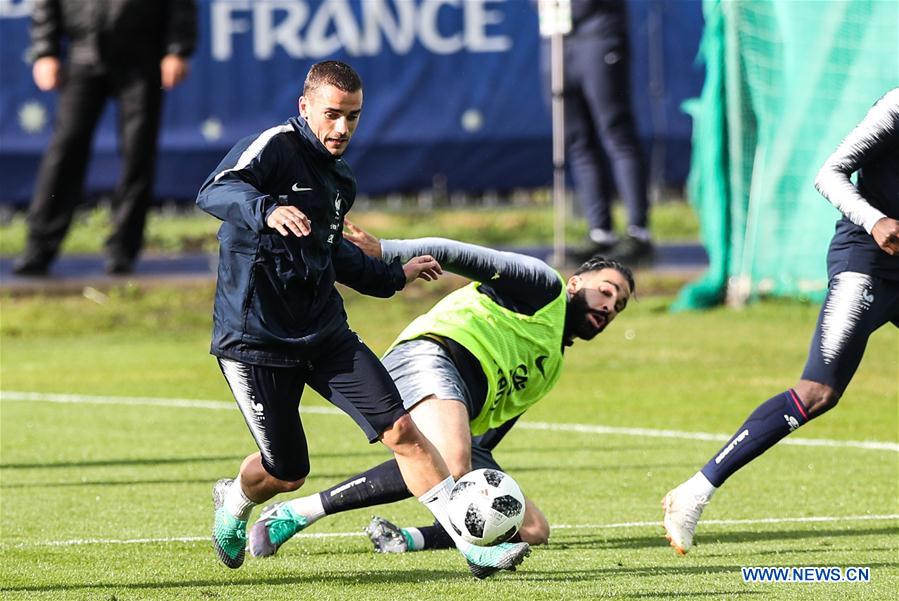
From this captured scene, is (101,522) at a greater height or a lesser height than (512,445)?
greater

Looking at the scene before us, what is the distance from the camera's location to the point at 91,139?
58.4ft

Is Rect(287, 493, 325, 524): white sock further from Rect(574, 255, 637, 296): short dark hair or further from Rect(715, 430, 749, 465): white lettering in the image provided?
Rect(715, 430, 749, 465): white lettering

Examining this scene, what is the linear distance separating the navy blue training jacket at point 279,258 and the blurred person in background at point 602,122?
38.6 feet

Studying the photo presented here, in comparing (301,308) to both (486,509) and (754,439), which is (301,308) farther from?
(754,439)

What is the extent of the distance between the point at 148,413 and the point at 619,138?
7.09m

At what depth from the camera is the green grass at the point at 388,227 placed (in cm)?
2173

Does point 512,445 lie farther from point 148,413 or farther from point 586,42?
point 586,42

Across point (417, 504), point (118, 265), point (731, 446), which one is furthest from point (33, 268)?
point (731, 446)

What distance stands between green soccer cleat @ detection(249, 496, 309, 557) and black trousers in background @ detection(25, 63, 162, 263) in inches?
410

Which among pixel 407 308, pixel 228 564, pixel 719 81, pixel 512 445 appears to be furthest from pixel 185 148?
pixel 228 564

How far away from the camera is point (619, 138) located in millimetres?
18469

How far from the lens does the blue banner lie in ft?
69.2

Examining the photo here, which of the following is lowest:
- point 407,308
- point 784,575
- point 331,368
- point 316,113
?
point 407,308

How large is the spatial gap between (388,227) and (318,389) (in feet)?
49.3
